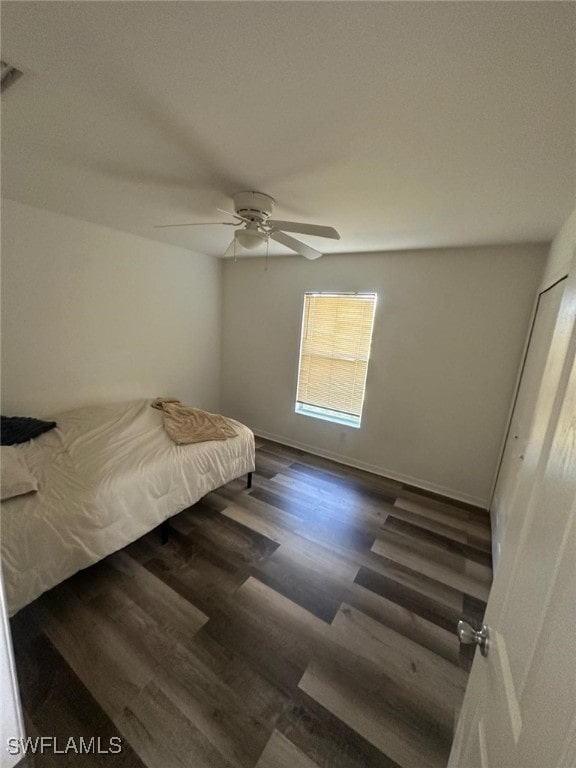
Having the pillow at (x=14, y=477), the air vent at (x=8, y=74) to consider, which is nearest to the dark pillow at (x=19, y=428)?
the pillow at (x=14, y=477)

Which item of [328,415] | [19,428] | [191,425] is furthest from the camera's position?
[328,415]

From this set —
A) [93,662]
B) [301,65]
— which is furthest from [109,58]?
[93,662]

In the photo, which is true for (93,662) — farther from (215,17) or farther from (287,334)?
(287,334)

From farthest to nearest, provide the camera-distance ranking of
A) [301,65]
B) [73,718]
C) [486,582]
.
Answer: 1. [486,582]
2. [73,718]
3. [301,65]

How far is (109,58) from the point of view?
3.01 feet

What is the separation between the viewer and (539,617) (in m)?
0.49

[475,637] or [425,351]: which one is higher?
[425,351]

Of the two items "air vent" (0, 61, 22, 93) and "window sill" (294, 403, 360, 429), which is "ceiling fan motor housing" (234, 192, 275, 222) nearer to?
"air vent" (0, 61, 22, 93)

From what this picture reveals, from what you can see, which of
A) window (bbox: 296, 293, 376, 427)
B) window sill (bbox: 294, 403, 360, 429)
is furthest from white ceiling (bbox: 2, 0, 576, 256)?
window sill (bbox: 294, 403, 360, 429)

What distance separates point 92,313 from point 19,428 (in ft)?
4.00

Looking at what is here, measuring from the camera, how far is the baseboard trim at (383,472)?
2.82 metres

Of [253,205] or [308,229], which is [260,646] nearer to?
[308,229]

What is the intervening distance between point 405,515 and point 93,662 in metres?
2.36

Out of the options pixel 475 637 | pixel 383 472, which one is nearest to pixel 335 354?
pixel 383 472
